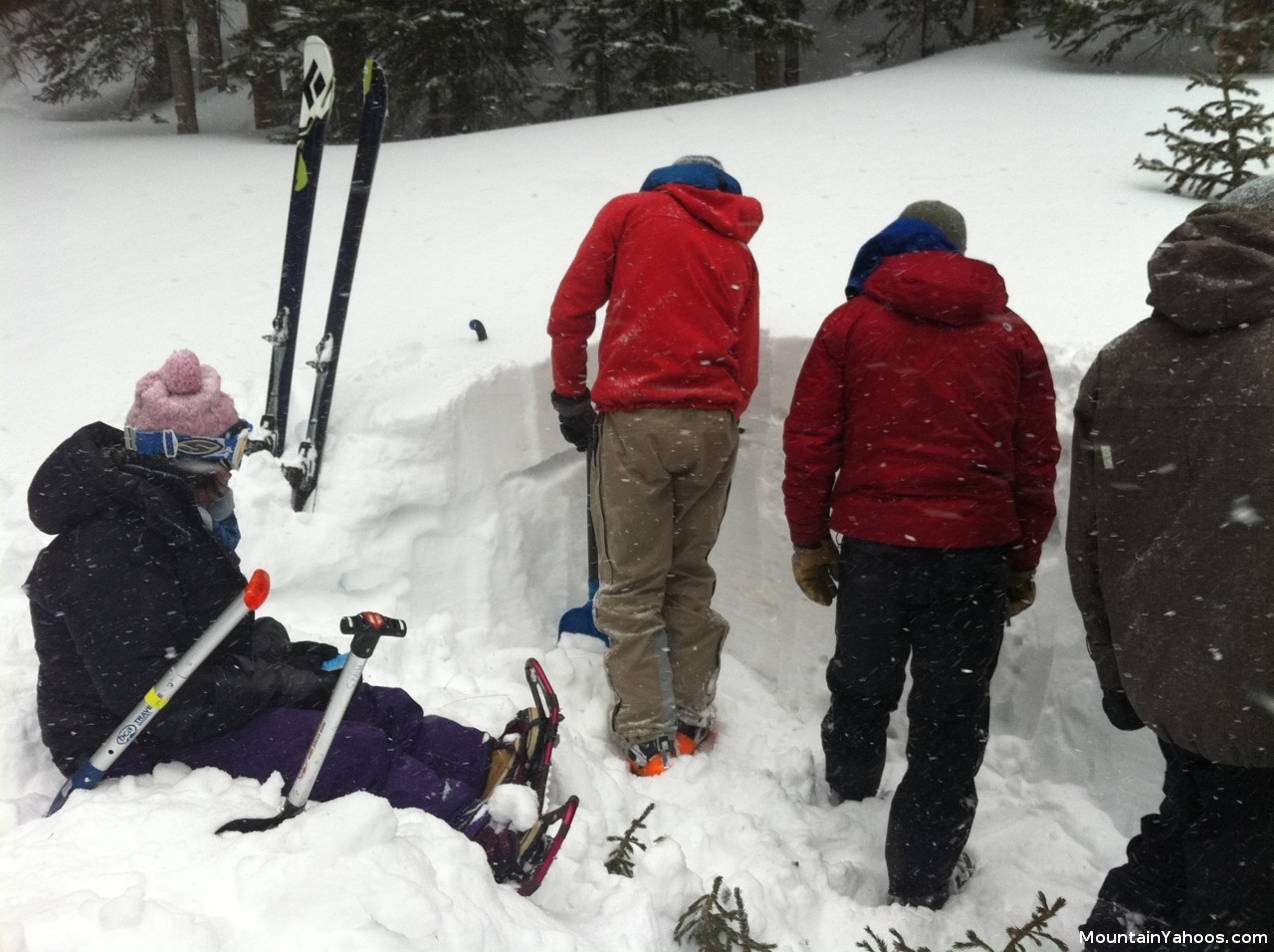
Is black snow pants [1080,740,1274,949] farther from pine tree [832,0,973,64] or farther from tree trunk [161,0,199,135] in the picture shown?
pine tree [832,0,973,64]

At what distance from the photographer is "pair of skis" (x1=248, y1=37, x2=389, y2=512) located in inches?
148

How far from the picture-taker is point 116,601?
2.27 metres

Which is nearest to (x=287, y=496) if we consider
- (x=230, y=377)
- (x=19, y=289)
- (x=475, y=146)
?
(x=230, y=377)

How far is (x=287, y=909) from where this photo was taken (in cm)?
167

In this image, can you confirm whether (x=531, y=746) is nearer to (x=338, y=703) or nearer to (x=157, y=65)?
(x=338, y=703)

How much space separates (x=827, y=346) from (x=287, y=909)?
1965 mm

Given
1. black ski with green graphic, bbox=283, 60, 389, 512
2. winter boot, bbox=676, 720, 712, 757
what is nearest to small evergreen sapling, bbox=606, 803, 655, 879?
winter boot, bbox=676, 720, 712, 757

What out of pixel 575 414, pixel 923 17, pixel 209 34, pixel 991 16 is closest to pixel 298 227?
pixel 575 414

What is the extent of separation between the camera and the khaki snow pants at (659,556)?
→ 295 centimetres

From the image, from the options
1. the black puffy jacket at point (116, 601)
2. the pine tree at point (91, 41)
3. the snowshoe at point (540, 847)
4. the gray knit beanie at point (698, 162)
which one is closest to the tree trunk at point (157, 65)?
the pine tree at point (91, 41)

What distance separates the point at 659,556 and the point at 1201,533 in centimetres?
164

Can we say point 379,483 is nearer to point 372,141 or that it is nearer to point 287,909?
point 372,141

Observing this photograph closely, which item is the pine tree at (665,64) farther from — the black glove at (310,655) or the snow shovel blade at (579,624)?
the black glove at (310,655)

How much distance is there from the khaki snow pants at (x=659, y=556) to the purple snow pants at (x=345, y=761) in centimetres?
70
